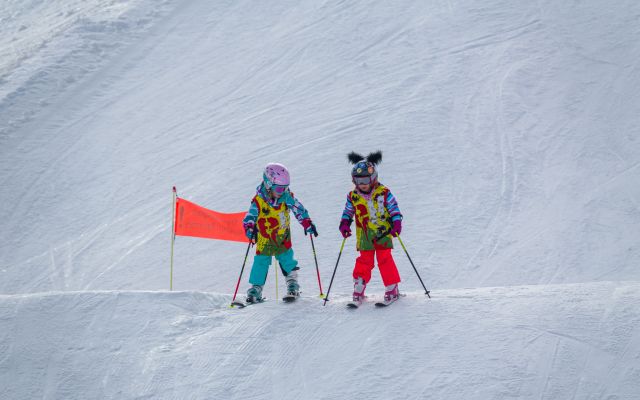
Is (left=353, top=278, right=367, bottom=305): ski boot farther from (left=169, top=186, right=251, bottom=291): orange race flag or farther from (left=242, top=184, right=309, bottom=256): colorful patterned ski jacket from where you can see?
(left=169, top=186, right=251, bottom=291): orange race flag

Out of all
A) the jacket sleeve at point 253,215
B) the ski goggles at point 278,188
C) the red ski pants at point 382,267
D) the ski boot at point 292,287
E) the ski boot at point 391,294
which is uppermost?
the ski goggles at point 278,188

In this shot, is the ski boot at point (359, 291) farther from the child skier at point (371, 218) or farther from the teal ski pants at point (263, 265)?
the teal ski pants at point (263, 265)

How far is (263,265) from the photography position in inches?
333

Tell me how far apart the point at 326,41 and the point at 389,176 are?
608 cm

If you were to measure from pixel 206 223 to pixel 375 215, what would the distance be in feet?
8.79

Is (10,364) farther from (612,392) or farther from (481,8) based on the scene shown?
(481,8)

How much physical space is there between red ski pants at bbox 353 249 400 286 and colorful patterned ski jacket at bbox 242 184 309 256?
853 mm

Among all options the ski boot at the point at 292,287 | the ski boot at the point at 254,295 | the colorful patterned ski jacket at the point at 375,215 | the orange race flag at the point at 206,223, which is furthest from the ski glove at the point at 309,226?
the orange race flag at the point at 206,223

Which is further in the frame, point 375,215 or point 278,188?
point 278,188

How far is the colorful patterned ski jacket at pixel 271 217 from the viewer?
27.2ft

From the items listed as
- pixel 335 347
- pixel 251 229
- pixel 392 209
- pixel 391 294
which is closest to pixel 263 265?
pixel 251 229

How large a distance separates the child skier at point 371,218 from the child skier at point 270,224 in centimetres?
57

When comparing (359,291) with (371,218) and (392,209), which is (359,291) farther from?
(392,209)

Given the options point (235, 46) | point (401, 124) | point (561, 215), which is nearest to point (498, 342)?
point (561, 215)
